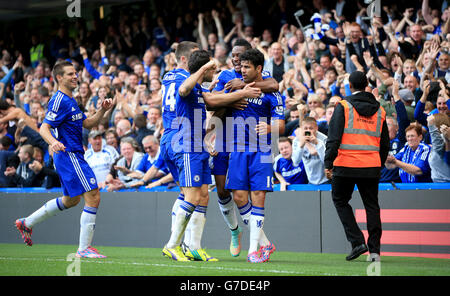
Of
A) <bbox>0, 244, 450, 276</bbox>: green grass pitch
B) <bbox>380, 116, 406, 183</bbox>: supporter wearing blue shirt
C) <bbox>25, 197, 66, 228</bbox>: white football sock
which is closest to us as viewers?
<bbox>0, 244, 450, 276</bbox>: green grass pitch

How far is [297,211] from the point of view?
10.1 meters

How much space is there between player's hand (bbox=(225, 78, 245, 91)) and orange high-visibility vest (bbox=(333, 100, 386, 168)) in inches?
46.4

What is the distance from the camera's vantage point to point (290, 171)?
10656 millimetres

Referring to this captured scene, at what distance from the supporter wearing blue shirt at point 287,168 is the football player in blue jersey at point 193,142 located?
124 inches

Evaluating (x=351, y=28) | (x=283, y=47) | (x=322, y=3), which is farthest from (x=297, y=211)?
(x=322, y=3)

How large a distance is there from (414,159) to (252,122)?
2.95 meters

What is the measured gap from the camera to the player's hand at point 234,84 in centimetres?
760

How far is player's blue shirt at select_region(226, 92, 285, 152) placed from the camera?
749 centimetres

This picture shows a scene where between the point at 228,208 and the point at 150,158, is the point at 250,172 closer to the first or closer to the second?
the point at 228,208

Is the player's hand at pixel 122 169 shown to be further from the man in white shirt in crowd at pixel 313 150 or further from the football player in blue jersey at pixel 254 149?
the football player in blue jersey at pixel 254 149

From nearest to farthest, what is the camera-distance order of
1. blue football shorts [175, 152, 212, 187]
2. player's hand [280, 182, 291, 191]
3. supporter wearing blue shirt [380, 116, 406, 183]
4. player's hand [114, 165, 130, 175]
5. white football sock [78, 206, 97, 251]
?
blue football shorts [175, 152, 212, 187], white football sock [78, 206, 97, 251], supporter wearing blue shirt [380, 116, 406, 183], player's hand [280, 182, 291, 191], player's hand [114, 165, 130, 175]

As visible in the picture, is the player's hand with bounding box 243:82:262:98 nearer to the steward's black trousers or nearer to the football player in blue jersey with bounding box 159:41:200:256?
the football player in blue jersey with bounding box 159:41:200:256

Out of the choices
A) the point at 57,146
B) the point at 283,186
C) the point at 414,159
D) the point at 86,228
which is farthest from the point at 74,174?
the point at 414,159

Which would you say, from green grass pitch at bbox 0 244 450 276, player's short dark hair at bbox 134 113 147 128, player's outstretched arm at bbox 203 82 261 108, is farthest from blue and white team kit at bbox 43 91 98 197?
player's short dark hair at bbox 134 113 147 128
